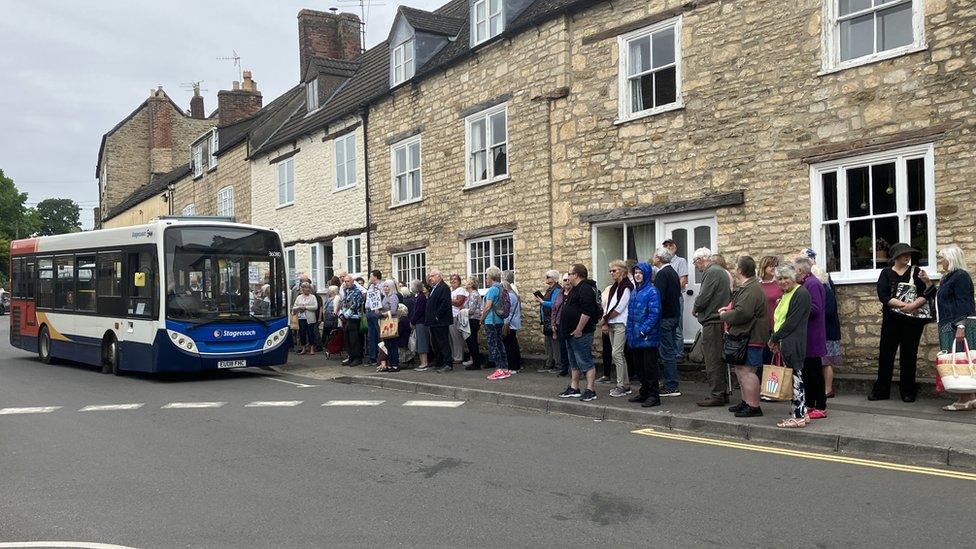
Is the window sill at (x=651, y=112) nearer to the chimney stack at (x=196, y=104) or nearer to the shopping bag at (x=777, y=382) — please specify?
the shopping bag at (x=777, y=382)

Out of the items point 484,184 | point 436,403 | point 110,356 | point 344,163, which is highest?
point 344,163

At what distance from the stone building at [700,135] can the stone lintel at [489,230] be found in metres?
0.04

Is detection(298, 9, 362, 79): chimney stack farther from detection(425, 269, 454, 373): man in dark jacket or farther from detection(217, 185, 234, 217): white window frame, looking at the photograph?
detection(425, 269, 454, 373): man in dark jacket

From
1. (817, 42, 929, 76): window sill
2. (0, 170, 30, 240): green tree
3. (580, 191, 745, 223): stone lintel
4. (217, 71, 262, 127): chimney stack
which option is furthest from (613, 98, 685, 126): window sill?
(0, 170, 30, 240): green tree

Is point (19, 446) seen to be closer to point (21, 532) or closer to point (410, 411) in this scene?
point (21, 532)

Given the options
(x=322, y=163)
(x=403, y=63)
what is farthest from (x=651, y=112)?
(x=322, y=163)

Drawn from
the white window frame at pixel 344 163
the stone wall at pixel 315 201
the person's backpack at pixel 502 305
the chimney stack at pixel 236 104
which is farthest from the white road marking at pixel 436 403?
the chimney stack at pixel 236 104

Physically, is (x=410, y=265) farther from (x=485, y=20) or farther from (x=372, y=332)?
(x=485, y=20)

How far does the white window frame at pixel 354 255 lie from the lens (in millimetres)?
22805

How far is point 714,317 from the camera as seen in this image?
9930 millimetres

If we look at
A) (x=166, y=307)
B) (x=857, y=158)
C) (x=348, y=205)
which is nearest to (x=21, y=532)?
(x=166, y=307)

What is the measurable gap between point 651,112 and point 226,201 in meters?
22.5

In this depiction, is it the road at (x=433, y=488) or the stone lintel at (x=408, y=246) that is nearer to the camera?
the road at (x=433, y=488)

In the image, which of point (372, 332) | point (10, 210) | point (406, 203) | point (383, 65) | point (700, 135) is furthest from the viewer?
point (10, 210)
